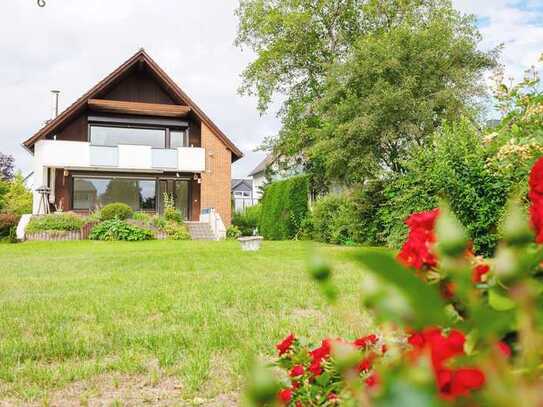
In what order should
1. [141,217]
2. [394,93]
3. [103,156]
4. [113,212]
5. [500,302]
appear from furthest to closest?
1. [103,156]
2. [141,217]
3. [113,212]
4. [394,93]
5. [500,302]

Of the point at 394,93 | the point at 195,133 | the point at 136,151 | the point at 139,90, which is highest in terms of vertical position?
the point at 139,90

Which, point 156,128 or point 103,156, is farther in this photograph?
point 156,128

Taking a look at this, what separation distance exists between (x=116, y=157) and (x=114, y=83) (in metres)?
3.40

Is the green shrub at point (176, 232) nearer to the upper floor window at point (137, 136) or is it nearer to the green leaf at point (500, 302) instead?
the upper floor window at point (137, 136)

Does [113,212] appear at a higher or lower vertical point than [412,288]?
higher

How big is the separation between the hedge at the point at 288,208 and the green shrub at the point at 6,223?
30.1 feet

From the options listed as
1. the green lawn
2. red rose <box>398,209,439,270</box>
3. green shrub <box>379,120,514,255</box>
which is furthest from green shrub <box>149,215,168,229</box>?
red rose <box>398,209,439,270</box>

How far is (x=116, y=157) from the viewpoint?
20.9m

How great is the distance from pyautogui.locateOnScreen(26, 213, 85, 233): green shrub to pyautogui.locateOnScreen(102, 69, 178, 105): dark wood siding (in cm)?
607

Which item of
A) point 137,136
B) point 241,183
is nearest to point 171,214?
point 137,136

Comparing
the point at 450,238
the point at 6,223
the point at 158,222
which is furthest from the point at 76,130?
the point at 450,238

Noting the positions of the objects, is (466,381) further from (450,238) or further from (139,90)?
(139,90)

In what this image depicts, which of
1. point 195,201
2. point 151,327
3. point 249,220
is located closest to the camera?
point 151,327

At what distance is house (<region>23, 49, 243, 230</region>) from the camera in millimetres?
20844
